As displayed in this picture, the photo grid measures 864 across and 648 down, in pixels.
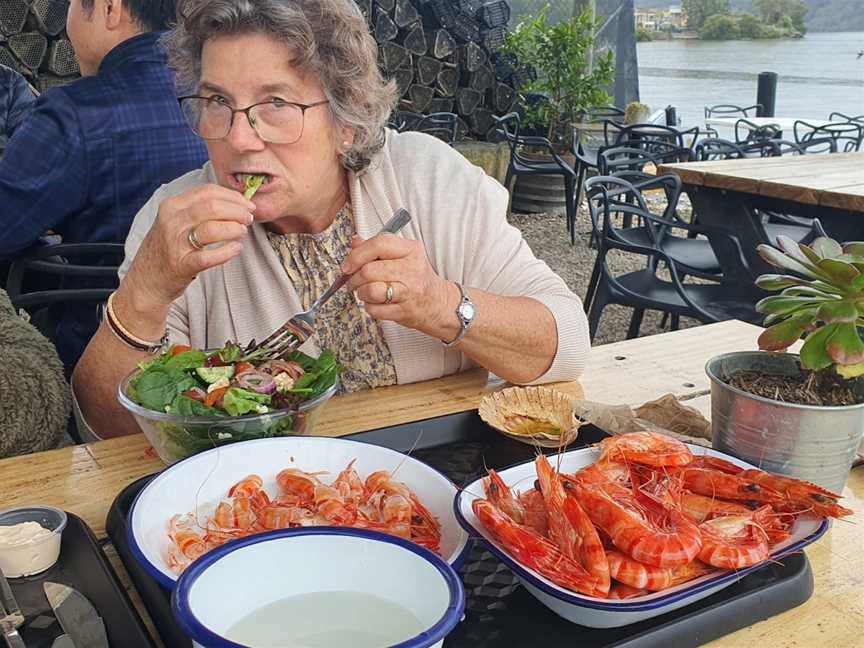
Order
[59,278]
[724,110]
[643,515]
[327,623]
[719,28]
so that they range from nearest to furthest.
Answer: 1. [327,623]
2. [643,515]
3. [59,278]
4. [724,110]
5. [719,28]

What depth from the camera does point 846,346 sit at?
39.4 inches

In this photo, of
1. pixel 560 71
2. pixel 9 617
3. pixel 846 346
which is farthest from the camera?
pixel 560 71

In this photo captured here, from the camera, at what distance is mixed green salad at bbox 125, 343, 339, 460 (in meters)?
1.11

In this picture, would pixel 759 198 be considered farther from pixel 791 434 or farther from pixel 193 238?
pixel 193 238

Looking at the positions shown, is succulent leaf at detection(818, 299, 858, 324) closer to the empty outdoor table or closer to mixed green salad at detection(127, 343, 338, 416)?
mixed green salad at detection(127, 343, 338, 416)

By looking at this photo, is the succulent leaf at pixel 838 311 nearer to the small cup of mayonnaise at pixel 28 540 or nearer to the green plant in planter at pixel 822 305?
the green plant in planter at pixel 822 305

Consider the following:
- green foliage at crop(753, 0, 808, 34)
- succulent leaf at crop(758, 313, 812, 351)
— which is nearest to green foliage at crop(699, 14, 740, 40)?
green foliage at crop(753, 0, 808, 34)

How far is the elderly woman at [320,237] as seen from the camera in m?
1.34

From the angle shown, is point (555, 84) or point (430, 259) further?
point (555, 84)

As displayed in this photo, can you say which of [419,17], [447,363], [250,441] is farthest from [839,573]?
[419,17]

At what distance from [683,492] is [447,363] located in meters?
0.76

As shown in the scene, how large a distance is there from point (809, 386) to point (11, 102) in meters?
3.76

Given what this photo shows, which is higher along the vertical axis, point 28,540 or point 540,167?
point 28,540

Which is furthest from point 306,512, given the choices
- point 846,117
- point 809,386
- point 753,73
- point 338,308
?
point 753,73
